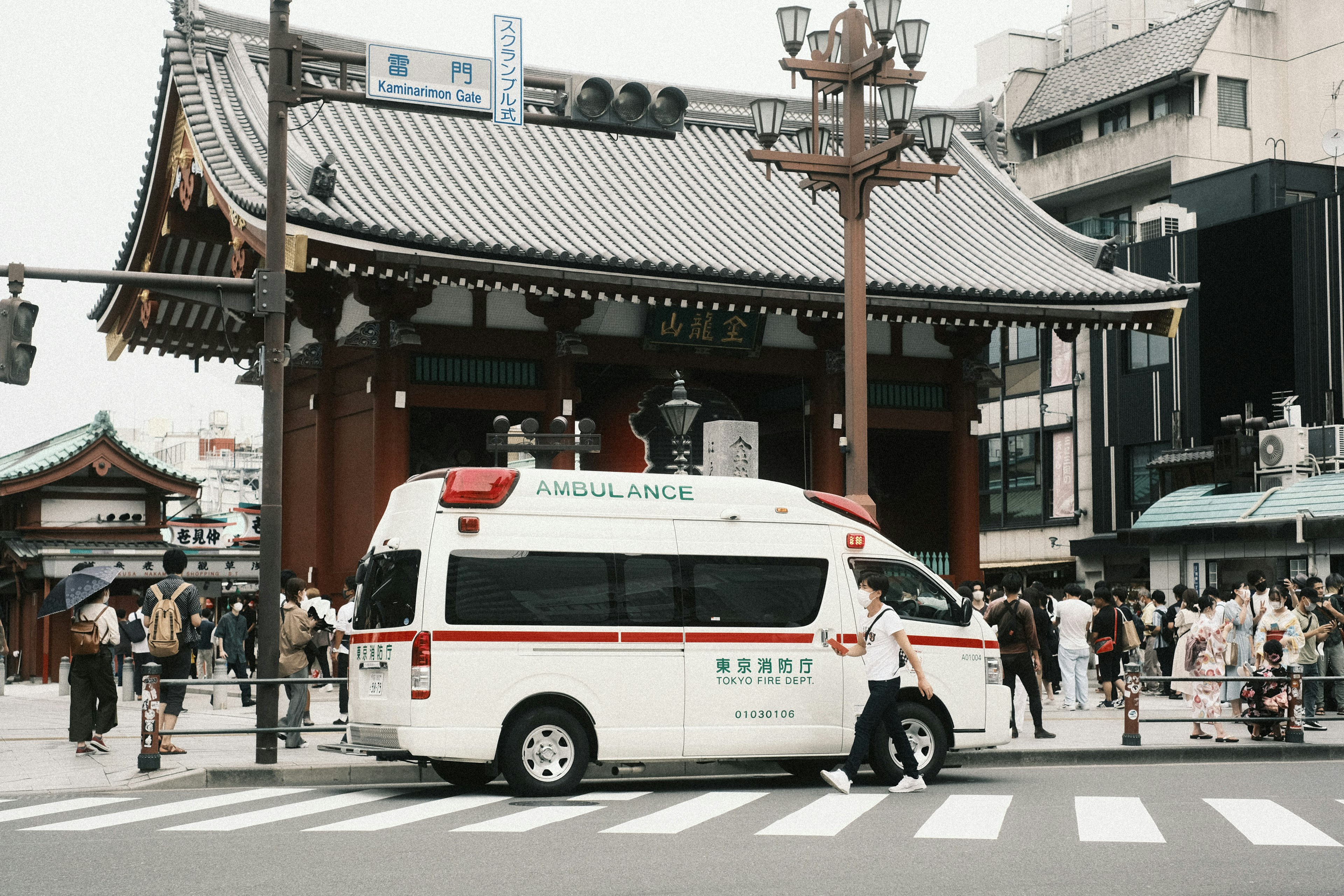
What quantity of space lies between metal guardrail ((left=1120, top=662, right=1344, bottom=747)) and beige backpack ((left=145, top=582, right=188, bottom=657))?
32.5ft

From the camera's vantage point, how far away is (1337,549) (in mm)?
33125

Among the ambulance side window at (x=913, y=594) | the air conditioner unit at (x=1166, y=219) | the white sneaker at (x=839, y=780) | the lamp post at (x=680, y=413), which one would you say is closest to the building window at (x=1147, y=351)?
the air conditioner unit at (x=1166, y=219)

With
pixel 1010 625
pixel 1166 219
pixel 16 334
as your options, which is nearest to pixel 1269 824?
pixel 1010 625

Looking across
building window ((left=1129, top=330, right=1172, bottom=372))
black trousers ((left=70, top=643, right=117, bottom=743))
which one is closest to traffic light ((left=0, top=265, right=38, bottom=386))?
black trousers ((left=70, top=643, right=117, bottom=743))

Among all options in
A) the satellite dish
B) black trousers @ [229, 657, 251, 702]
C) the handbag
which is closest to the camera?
the handbag

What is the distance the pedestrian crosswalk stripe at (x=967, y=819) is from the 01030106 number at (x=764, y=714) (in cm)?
163

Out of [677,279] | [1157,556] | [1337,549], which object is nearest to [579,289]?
[677,279]

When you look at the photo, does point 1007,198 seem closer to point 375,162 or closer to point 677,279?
point 677,279

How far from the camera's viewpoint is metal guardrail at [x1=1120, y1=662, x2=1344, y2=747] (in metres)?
16.0

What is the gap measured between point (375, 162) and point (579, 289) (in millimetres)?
4526

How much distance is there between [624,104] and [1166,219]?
1359 inches

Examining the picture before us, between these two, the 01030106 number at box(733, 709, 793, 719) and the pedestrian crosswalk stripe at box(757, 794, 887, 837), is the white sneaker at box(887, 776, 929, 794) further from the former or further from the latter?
the 01030106 number at box(733, 709, 793, 719)

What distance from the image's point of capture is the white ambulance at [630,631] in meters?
12.1

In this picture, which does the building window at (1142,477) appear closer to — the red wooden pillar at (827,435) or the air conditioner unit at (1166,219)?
the air conditioner unit at (1166,219)
